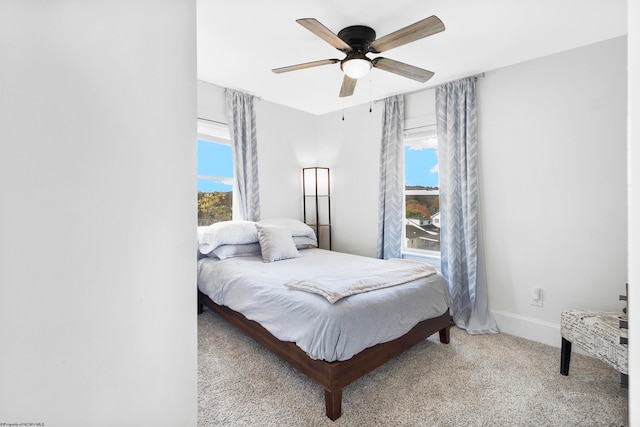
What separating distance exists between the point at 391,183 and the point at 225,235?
198cm

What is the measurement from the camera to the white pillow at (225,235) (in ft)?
10.1

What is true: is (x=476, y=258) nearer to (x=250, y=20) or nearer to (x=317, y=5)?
(x=317, y=5)

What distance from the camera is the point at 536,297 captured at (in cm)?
272

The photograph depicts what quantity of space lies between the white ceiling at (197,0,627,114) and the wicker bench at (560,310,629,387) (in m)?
2.00

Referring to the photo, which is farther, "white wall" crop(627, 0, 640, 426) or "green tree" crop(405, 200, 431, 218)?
"green tree" crop(405, 200, 431, 218)

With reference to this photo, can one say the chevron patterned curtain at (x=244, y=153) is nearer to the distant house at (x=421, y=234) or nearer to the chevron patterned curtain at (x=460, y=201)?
the distant house at (x=421, y=234)

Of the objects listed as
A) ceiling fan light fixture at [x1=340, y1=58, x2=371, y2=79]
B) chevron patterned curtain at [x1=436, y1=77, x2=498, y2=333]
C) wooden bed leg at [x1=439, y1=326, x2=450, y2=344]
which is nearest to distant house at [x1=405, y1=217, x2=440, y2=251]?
chevron patterned curtain at [x1=436, y1=77, x2=498, y2=333]

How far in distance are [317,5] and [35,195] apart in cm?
206

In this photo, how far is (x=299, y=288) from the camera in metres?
2.09

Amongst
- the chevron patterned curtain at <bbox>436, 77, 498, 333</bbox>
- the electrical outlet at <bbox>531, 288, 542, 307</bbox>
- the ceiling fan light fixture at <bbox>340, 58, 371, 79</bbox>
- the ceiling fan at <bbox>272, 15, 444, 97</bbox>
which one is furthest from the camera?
the chevron patterned curtain at <bbox>436, 77, 498, 333</bbox>

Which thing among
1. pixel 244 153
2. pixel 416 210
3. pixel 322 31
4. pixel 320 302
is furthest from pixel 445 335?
pixel 244 153

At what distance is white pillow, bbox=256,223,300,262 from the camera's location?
3.09 meters

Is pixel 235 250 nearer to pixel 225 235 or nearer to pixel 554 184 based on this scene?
pixel 225 235

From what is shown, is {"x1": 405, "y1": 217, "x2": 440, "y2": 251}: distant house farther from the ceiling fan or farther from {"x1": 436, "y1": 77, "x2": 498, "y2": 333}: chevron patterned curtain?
the ceiling fan
